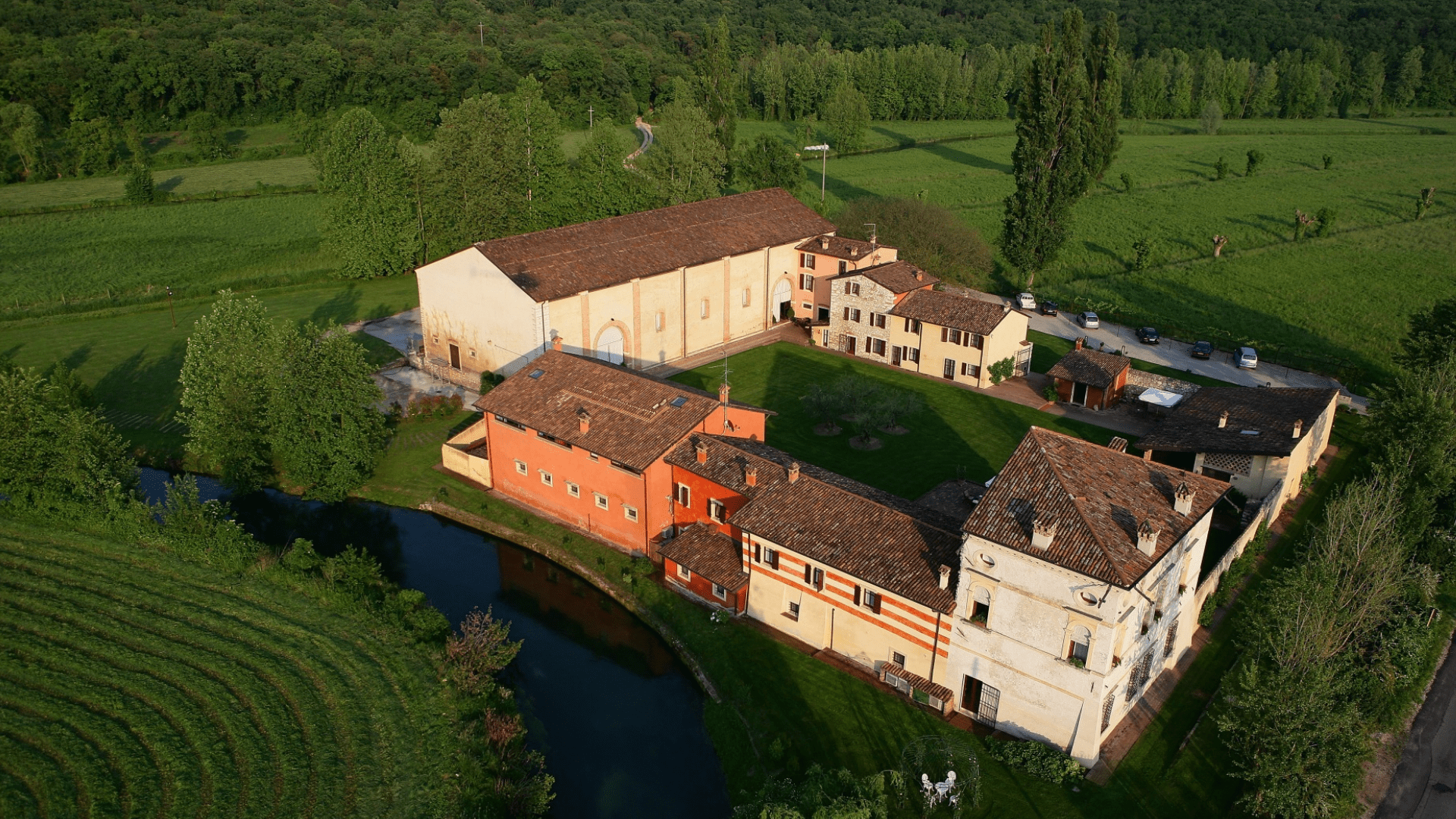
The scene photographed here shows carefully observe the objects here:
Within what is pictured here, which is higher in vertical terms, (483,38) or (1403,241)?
(483,38)

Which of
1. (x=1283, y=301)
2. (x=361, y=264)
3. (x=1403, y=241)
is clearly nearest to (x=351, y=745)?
(x=361, y=264)

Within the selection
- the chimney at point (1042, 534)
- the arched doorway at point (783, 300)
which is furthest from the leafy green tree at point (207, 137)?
the chimney at point (1042, 534)

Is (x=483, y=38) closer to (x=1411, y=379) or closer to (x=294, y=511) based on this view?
(x=294, y=511)

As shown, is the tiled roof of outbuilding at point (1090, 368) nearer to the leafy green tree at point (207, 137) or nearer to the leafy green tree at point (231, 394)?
the leafy green tree at point (231, 394)

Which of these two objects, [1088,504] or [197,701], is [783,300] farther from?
[197,701]

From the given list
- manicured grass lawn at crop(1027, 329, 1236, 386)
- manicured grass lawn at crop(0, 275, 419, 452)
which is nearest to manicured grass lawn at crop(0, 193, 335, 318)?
manicured grass lawn at crop(0, 275, 419, 452)

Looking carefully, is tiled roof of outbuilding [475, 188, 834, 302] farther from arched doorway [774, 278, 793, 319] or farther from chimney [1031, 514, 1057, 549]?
chimney [1031, 514, 1057, 549]
